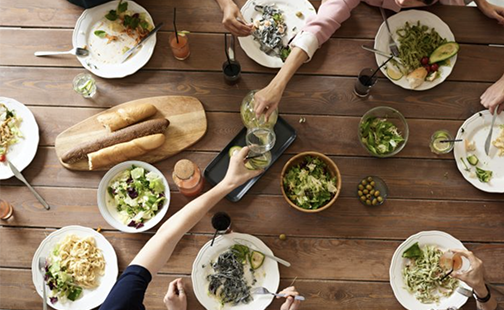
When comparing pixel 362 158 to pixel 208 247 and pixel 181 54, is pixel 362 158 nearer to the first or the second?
pixel 208 247

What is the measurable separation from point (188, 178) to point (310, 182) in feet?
2.12

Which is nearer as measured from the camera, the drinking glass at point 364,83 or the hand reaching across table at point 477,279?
the hand reaching across table at point 477,279

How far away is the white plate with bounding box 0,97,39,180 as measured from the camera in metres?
2.15

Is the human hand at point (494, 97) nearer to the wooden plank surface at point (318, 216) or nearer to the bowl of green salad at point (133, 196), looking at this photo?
the wooden plank surface at point (318, 216)

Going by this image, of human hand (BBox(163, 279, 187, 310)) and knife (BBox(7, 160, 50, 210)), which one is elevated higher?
knife (BBox(7, 160, 50, 210))

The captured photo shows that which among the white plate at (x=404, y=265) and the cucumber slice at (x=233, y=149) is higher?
the cucumber slice at (x=233, y=149)

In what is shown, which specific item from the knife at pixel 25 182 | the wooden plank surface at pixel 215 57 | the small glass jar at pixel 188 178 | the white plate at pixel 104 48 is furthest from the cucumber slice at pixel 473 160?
the knife at pixel 25 182

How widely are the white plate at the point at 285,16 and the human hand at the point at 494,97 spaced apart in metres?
1.10

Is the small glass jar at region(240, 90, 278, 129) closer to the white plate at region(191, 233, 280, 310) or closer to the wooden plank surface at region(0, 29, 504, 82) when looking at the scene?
the wooden plank surface at region(0, 29, 504, 82)

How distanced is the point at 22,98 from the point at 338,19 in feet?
6.20

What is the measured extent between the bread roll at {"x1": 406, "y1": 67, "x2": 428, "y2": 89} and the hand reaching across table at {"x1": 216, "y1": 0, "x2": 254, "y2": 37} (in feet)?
3.13

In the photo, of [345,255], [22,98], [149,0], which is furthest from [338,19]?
[22,98]

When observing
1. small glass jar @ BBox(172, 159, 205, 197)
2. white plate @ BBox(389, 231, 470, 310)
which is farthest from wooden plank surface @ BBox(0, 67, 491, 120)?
white plate @ BBox(389, 231, 470, 310)

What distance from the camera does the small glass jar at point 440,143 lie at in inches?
85.7
